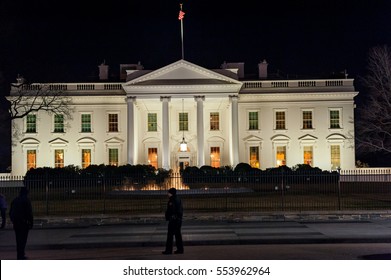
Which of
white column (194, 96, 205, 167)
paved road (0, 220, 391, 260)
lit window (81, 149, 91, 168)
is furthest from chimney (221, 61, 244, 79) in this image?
paved road (0, 220, 391, 260)

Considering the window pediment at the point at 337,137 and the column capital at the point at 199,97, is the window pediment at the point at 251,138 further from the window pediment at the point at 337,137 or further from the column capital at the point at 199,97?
the column capital at the point at 199,97

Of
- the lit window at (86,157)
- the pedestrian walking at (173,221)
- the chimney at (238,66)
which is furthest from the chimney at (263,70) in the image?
the pedestrian walking at (173,221)

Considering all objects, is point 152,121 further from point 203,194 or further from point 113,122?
point 203,194

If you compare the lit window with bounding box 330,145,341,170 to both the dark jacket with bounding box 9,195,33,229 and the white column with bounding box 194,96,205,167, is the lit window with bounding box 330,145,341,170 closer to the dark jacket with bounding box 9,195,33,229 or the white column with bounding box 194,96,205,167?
the white column with bounding box 194,96,205,167

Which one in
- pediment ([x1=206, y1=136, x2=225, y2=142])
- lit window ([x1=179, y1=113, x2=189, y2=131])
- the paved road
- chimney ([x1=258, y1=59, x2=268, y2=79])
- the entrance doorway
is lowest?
the paved road

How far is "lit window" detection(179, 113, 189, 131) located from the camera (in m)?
56.3

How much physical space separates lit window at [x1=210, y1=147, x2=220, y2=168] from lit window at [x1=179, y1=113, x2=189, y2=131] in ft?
11.0

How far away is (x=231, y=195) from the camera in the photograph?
31.3m

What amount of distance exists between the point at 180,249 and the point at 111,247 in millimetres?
3109

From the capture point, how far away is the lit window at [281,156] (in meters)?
57.1

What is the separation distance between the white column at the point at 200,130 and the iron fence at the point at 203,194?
1670cm

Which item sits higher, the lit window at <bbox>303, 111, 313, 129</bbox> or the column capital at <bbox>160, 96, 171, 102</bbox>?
the column capital at <bbox>160, 96, 171, 102</bbox>

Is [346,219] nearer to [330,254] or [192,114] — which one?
[330,254]

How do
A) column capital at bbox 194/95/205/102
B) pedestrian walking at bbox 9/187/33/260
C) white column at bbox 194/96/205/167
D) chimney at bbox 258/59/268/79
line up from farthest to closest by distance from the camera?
chimney at bbox 258/59/268/79 → column capital at bbox 194/95/205/102 → white column at bbox 194/96/205/167 → pedestrian walking at bbox 9/187/33/260
